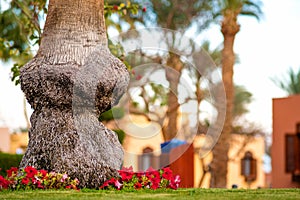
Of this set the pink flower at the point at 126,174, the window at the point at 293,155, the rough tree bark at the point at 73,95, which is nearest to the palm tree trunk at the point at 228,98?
the window at the point at 293,155

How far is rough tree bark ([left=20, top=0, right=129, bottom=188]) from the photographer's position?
30.5 feet

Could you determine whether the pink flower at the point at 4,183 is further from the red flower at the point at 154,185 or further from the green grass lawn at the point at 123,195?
the red flower at the point at 154,185

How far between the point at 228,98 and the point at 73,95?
35.8 ft

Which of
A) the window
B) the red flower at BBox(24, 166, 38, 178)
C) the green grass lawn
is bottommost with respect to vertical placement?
the green grass lawn

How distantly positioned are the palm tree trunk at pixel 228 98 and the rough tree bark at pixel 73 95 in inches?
407

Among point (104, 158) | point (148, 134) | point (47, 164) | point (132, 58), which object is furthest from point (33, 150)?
point (132, 58)

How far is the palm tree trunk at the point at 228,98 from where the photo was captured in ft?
65.0

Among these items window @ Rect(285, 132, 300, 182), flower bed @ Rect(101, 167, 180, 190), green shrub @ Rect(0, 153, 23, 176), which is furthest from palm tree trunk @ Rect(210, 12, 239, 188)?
flower bed @ Rect(101, 167, 180, 190)

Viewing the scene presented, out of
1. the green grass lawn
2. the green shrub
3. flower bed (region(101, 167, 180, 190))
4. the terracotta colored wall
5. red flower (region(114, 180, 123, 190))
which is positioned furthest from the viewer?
the terracotta colored wall

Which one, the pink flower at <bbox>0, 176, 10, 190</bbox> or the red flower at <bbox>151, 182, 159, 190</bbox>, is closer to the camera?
the pink flower at <bbox>0, 176, 10, 190</bbox>

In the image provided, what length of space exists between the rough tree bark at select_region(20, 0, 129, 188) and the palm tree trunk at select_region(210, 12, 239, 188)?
10.3 meters

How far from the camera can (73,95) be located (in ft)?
30.8

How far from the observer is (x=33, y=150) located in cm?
941

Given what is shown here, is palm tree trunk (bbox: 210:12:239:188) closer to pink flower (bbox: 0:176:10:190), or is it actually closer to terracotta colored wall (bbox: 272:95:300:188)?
terracotta colored wall (bbox: 272:95:300:188)
